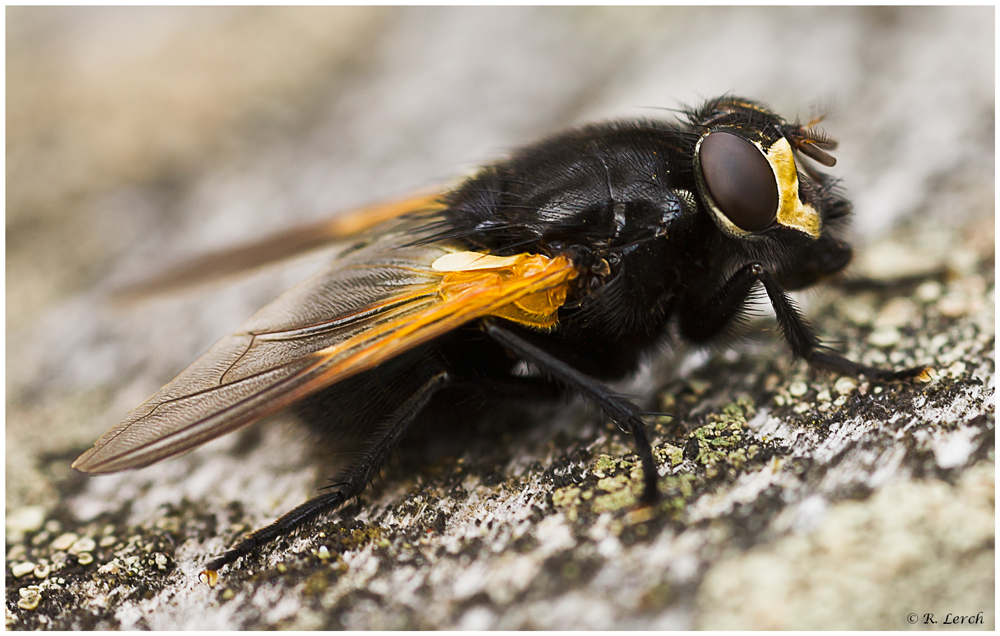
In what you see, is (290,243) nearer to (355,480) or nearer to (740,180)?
(355,480)

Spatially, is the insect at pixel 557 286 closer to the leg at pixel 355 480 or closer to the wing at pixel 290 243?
the leg at pixel 355 480

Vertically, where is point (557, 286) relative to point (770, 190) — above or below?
below

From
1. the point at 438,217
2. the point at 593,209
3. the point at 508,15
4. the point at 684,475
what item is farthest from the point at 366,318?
the point at 508,15

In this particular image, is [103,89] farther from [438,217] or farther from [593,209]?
[593,209]

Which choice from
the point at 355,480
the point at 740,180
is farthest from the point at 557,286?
the point at 355,480

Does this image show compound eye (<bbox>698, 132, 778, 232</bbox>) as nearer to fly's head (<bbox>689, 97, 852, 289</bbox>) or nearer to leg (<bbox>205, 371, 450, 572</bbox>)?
fly's head (<bbox>689, 97, 852, 289</bbox>)

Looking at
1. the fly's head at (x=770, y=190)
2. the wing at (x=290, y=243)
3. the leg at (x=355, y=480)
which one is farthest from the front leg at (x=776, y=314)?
the wing at (x=290, y=243)
